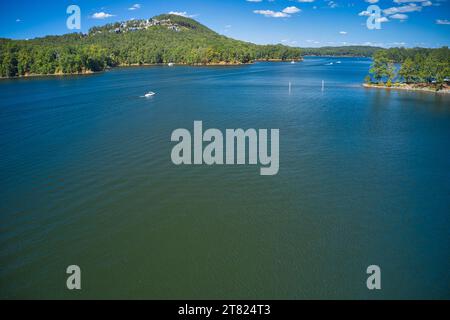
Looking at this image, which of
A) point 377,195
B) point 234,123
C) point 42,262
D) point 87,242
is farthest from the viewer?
point 234,123

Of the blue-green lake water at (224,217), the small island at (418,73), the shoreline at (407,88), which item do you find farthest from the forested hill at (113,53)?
the small island at (418,73)

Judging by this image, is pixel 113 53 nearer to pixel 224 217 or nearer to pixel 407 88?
pixel 407 88

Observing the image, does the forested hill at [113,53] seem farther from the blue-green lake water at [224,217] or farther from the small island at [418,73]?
the small island at [418,73]

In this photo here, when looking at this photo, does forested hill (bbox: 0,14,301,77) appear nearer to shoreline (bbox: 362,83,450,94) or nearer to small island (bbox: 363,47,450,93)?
shoreline (bbox: 362,83,450,94)

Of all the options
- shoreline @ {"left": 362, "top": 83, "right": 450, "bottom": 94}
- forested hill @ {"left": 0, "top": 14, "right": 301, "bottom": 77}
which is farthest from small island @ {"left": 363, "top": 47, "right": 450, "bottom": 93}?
forested hill @ {"left": 0, "top": 14, "right": 301, "bottom": 77}

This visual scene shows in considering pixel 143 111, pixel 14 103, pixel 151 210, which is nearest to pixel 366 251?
pixel 151 210

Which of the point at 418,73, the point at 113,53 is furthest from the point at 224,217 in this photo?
the point at 113,53

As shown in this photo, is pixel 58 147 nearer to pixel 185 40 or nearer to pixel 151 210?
pixel 151 210
